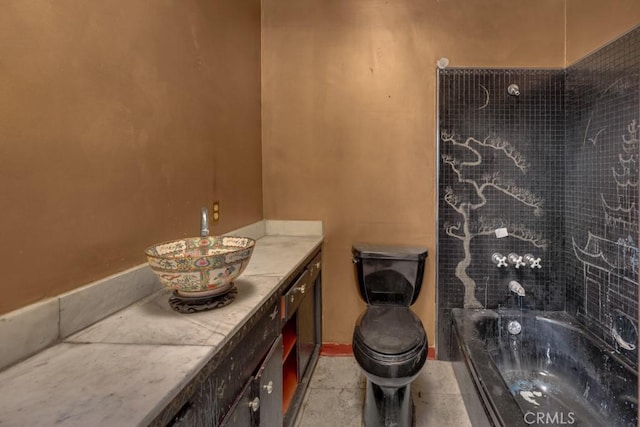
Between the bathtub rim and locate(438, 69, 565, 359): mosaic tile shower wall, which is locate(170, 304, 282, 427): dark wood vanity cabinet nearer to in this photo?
the bathtub rim

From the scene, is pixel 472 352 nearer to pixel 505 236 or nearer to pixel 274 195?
pixel 505 236

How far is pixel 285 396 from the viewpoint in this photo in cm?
162

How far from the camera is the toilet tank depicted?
2043mm

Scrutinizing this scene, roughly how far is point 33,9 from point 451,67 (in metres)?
2.13

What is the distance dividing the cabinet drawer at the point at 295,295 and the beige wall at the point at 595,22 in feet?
6.46

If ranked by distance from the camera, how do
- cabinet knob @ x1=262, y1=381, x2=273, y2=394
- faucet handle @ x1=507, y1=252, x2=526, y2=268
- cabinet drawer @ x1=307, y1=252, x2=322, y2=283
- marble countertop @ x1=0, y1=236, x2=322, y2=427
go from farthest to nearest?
faucet handle @ x1=507, y1=252, x2=526, y2=268 < cabinet drawer @ x1=307, y1=252, x2=322, y2=283 < cabinet knob @ x1=262, y1=381, x2=273, y2=394 < marble countertop @ x1=0, y1=236, x2=322, y2=427

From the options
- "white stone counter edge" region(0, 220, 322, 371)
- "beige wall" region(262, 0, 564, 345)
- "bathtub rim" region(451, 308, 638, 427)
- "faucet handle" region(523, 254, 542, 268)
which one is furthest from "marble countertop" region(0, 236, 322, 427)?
"faucet handle" region(523, 254, 542, 268)

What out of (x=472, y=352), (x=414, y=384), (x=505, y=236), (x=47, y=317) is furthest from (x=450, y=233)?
(x=47, y=317)

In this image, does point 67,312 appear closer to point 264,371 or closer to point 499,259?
point 264,371

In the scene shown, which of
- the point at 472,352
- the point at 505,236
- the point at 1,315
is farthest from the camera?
the point at 505,236

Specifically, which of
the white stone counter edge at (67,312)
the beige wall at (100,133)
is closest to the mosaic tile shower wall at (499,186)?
the beige wall at (100,133)

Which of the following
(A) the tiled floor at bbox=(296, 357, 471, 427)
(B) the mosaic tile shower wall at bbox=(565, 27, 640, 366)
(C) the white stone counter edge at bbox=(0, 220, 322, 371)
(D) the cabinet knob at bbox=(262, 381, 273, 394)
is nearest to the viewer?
(C) the white stone counter edge at bbox=(0, 220, 322, 371)

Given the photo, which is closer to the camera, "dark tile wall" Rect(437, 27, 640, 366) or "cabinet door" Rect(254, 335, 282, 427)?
"cabinet door" Rect(254, 335, 282, 427)

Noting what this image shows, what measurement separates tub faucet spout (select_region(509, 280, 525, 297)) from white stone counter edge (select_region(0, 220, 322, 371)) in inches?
80.3
